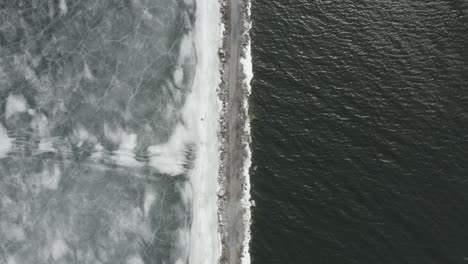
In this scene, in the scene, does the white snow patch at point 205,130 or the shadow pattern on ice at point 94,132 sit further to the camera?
the white snow patch at point 205,130

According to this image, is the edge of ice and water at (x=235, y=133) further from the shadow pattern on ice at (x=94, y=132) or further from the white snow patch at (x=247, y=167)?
the shadow pattern on ice at (x=94, y=132)

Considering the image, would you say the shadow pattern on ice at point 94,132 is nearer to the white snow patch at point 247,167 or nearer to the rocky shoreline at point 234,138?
the rocky shoreline at point 234,138

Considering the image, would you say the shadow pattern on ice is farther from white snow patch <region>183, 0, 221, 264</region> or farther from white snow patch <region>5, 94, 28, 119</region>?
white snow patch <region>183, 0, 221, 264</region>

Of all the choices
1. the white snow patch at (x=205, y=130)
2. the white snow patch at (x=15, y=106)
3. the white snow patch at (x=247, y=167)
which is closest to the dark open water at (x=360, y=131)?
the white snow patch at (x=247, y=167)

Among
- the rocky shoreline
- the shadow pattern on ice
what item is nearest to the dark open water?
the rocky shoreline

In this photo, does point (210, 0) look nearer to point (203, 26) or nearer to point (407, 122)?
point (203, 26)

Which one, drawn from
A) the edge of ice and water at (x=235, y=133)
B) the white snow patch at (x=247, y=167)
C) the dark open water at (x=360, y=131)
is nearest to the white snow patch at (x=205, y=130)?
the edge of ice and water at (x=235, y=133)

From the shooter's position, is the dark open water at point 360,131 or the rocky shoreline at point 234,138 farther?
the rocky shoreline at point 234,138
